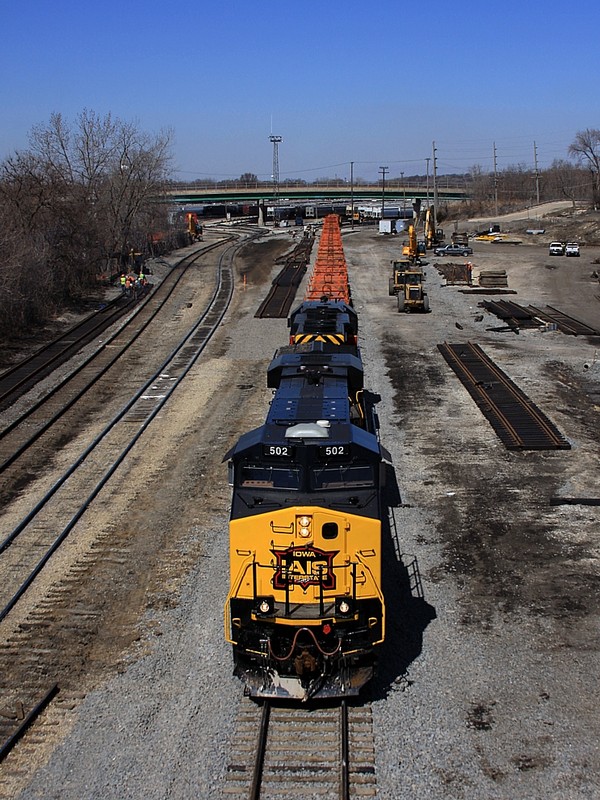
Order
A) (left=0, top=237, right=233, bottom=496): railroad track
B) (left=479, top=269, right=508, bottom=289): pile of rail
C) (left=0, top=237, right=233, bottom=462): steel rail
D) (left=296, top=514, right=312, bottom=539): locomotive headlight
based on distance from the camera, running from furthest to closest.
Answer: (left=479, top=269, right=508, bottom=289): pile of rail < (left=0, top=237, right=233, bottom=462): steel rail < (left=0, top=237, right=233, bottom=496): railroad track < (left=296, top=514, right=312, bottom=539): locomotive headlight

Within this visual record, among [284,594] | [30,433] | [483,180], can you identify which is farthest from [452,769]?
[483,180]

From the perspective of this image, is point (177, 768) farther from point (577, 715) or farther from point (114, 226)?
point (114, 226)

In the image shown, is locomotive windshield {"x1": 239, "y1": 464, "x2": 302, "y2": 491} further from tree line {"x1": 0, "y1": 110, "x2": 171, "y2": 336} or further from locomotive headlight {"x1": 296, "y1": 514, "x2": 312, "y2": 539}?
tree line {"x1": 0, "y1": 110, "x2": 171, "y2": 336}

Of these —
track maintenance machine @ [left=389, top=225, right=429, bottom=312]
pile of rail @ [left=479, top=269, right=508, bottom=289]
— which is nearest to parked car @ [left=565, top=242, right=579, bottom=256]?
pile of rail @ [left=479, top=269, right=508, bottom=289]

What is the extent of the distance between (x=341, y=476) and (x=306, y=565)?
1.40 metres

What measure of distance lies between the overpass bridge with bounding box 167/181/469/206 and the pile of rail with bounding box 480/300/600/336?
90063mm

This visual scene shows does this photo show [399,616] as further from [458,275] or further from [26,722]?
[458,275]

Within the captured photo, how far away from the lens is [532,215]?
388ft

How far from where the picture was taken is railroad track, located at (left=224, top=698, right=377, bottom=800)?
10180mm

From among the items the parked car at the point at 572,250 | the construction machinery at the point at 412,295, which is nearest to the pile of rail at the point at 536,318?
the construction machinery at the point at 412,295

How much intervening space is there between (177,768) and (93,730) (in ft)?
5.24

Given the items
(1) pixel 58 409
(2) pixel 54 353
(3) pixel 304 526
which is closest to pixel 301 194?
(2) pixel 54 353

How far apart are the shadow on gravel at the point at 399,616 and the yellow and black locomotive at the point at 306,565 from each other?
1.05 meters

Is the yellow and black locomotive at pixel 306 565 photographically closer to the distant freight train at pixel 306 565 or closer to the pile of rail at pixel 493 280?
the distant freight train at pixel 306 565
